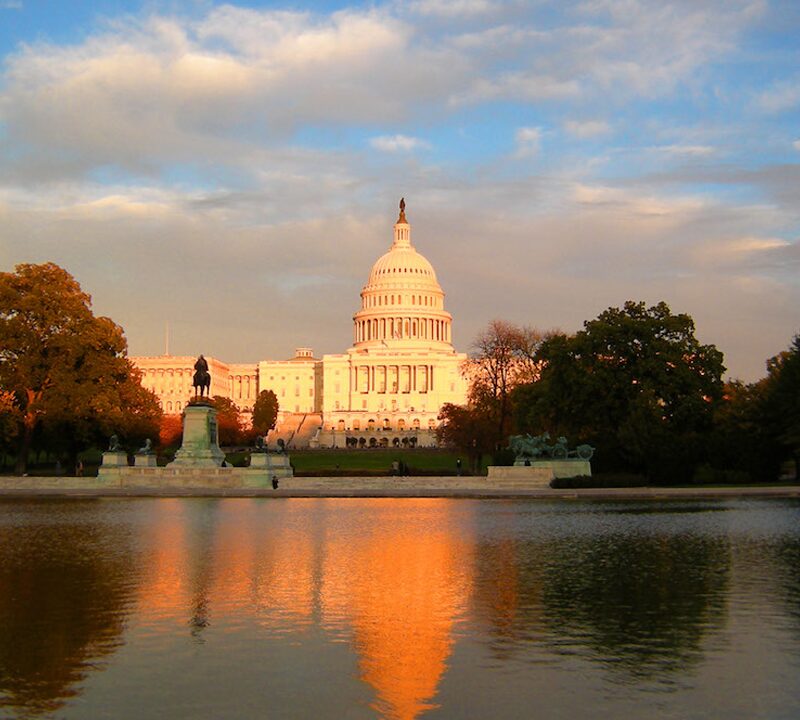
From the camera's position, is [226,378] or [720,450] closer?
[720,450]

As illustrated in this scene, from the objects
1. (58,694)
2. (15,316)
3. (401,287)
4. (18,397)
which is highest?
(401,287)

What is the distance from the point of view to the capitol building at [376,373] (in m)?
159

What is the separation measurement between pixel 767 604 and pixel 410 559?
24.2 ft

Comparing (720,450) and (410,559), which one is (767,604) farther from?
(720,450)

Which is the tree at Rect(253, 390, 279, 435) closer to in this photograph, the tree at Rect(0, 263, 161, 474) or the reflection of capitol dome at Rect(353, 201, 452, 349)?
the reflection of capitol dome at Rect(353, 201, 452, 349)

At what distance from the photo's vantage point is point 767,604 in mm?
15398

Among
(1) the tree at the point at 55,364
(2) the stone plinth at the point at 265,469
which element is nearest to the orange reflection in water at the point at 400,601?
(2) the stone plinth at the point at 265,469

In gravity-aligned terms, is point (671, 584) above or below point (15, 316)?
below

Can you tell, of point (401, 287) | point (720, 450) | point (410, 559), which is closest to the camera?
point (410, 559)

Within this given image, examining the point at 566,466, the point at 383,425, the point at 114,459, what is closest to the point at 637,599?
the point at 566,466

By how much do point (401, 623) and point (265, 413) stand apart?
136 metres

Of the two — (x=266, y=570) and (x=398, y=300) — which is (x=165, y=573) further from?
(x=398, y=300)

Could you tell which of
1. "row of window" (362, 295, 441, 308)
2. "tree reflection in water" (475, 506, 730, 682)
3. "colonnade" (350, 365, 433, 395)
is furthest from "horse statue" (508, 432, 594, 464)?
"row of window" (362, 295, 441, 308)

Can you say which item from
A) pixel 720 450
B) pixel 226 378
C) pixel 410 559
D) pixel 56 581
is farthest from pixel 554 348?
pixel 226 378
